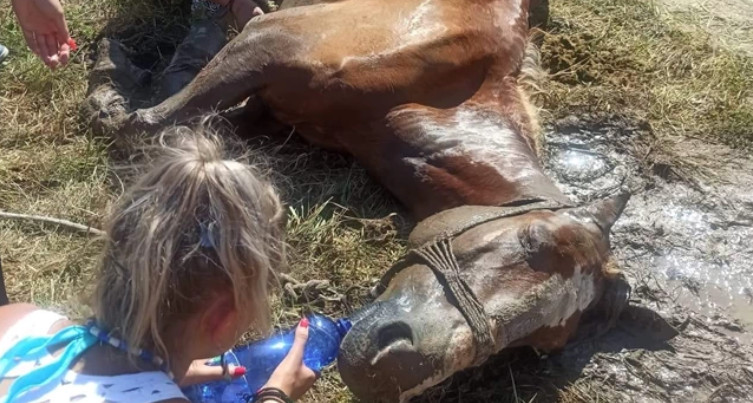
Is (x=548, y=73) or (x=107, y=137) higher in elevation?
(x=107, y=137)

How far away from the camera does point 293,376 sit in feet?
9.65

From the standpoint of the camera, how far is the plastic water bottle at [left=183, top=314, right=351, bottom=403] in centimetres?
348

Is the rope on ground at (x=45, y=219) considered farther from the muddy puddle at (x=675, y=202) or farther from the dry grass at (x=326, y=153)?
the muddy puddle at (x=675, y=202)

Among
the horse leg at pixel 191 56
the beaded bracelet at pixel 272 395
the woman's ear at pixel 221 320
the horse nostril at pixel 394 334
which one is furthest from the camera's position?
the horse leg at pixel 191 56

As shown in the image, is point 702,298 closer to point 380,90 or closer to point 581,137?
point 581,137

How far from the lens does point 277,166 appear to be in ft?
15.7

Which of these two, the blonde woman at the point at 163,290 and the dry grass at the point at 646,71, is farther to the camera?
the dry grass at the point at 646,71

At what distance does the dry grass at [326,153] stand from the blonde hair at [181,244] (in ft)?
1.64

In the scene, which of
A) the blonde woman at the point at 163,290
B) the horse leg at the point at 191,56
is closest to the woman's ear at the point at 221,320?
the blonde woman at the point at 163,290

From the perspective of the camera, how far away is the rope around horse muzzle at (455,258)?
336cm

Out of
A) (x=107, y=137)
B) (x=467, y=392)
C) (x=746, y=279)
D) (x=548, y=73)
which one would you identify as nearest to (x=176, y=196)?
(x=467, y=392)

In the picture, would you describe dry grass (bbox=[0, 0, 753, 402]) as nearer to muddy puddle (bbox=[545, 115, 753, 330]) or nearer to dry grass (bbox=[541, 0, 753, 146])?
dry grass (bbox=[541, 0, 753, 146])

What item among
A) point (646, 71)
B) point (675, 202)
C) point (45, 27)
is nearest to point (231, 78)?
point (45, 27)

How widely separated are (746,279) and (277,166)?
2.22m
